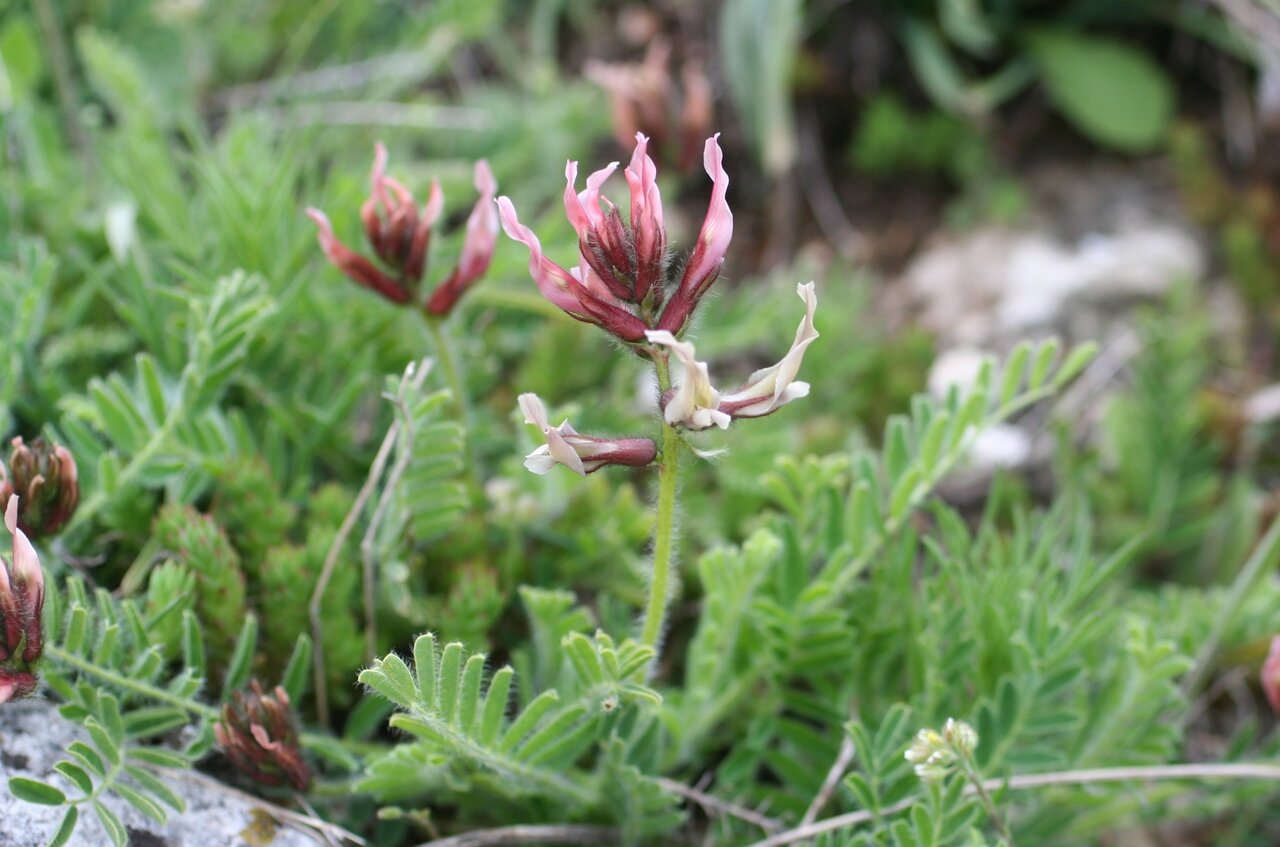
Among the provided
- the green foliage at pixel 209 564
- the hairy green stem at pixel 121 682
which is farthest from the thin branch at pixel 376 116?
the hairy green stem at pixel 121 682

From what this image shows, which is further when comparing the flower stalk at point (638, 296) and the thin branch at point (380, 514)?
the thin branch at point (380, 514)

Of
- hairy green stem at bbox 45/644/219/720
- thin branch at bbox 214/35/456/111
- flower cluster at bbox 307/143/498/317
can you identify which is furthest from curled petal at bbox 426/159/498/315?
thin branch at bbox 214/35/456/111

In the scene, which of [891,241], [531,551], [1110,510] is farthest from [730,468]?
[891,241]

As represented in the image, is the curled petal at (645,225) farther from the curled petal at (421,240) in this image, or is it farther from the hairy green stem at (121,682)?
the hairy green stem at (121,682)

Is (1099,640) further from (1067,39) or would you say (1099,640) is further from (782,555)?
(1067,39)

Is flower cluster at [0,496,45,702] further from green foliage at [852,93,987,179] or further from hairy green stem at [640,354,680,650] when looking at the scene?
green foliage at [852,93,987,179]

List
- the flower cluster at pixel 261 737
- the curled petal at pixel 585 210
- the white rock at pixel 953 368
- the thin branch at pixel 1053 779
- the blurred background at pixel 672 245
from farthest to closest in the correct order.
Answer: the white rock at pixel 953 368 < the blurred background at pixel 672 245 < the thin branch at pixel 1053 779 < the flower cluster at pixel 261 737 < the curled petal at pixel 585 210

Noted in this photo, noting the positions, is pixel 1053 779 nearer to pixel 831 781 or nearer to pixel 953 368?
pixel 831 781
